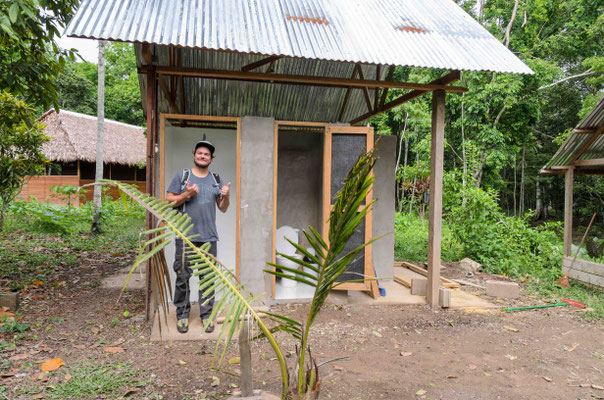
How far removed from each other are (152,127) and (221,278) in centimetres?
300

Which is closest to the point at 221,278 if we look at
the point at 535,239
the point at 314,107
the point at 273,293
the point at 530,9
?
the point at 273,293

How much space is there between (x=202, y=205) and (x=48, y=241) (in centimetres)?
624

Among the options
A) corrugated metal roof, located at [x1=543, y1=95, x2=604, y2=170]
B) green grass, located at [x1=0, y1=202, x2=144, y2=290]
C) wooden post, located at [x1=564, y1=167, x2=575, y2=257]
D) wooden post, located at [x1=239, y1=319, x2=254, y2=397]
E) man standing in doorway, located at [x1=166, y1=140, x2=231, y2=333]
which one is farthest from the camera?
wooden post, located at [x1=564, y1=167, x2=575, y2=257]

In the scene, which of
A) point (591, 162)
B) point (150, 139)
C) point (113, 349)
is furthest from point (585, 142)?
point (113, 349)

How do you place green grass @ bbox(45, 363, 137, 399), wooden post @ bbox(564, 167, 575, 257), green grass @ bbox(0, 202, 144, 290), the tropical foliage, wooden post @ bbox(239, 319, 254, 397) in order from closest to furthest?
wooden post @ bbox(239, 319, 254, 397) → green grass @ bbox(45, 363, 137, 399) → green grass @ bbox(0, 202, 144, 290) → wooden post @ bbox(564, 167, 575, 257) → the tropical foliage

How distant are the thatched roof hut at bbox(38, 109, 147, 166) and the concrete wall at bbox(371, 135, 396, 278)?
10763 millimetres

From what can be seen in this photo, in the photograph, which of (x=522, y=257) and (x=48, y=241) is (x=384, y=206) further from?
(x=48, y=241)

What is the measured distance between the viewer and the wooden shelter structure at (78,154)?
15.1 meters

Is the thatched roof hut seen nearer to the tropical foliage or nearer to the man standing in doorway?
the tropical foliage

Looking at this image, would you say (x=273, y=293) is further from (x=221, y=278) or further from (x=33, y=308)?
(x=221, y=278)

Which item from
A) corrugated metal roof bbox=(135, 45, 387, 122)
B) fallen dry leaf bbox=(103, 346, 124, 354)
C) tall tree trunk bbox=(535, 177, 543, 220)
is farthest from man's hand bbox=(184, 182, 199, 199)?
tall tree trunk bbox=(535, 177, 543, 220)

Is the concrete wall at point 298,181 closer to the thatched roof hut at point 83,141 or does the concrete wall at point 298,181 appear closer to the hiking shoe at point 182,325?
the hiking shoe at point 182,325

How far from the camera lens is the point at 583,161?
712 centimetres

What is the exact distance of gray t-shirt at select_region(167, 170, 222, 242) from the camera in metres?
3.98
